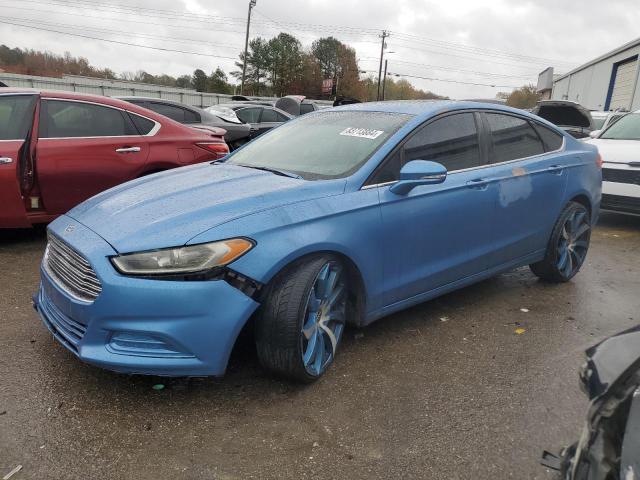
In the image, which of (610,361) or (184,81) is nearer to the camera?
(610,361)

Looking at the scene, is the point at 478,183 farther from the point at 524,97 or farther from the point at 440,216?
the point at 524,97

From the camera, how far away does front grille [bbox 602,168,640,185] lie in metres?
6.80

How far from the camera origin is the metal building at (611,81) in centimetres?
2792

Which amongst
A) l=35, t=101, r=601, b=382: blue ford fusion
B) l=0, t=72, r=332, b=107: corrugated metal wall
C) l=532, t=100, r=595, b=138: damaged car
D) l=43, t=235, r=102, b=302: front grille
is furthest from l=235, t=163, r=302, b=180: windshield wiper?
l=0, t=72, r=332, b=107: corrugated metal wall

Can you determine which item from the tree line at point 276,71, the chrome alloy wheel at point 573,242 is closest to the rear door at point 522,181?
the chrome alloy wheel at point 573,242

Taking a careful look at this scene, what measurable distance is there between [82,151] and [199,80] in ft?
240

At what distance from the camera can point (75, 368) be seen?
296cm

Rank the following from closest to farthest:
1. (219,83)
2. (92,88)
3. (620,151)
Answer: (620,151) → (92,88) → (219,83)

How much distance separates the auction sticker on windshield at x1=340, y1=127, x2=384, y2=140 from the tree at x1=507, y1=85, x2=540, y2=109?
3289 inches

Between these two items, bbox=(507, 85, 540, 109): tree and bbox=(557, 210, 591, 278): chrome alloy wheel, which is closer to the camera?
bbox=(557, 210, 591, 278): chrome alloy wheel

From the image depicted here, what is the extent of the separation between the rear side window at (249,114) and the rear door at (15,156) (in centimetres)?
834

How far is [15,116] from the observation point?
16.3 feet

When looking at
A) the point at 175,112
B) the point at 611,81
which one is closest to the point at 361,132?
the point at 175,112

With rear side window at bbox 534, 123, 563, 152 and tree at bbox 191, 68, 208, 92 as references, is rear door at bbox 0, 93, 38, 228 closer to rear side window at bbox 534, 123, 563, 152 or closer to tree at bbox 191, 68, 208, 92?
rear side window at bbox 534, 123, 563, 152
